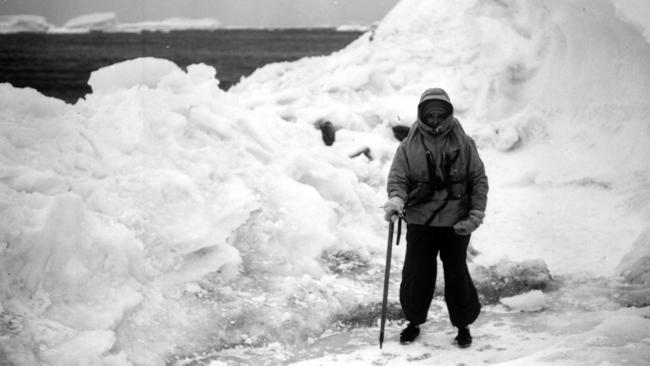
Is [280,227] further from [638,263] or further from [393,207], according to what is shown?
[638,263]

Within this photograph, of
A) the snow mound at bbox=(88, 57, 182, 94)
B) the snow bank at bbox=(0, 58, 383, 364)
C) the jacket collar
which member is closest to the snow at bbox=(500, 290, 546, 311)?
the snow bank at bbox=(0, 58, 383, 364)

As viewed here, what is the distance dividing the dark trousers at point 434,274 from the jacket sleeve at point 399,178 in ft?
Answer: 0.80

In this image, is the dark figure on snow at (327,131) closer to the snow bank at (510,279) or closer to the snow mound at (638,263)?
the snow bank at (510,279)

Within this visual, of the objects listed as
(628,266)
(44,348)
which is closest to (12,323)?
(44,348)

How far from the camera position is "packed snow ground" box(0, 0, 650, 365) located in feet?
14.3

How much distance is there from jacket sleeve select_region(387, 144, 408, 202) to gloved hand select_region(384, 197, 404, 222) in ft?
0.22

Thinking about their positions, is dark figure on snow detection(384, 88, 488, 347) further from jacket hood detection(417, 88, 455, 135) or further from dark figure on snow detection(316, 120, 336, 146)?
dark figure on snow detection(316, 120, 336, 146)

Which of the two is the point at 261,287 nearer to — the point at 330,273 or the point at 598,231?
the point at 330,273

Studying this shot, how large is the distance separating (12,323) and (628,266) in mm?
4602

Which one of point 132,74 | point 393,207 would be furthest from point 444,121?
point 132,74

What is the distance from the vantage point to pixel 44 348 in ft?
12.8

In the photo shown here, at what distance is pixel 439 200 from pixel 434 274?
51 centimetres

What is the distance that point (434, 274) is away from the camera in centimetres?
453

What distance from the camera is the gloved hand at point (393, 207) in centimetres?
425
